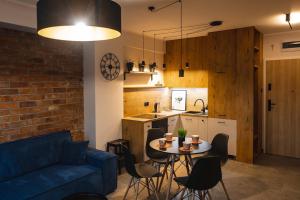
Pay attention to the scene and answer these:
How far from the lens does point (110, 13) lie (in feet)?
4.96

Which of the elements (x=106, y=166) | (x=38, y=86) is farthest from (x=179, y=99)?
(x=38, y=86)

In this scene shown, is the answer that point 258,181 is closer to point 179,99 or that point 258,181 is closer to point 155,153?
point 155,153

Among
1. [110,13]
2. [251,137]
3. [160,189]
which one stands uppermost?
[110,13]

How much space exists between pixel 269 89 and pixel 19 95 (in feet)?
15.5

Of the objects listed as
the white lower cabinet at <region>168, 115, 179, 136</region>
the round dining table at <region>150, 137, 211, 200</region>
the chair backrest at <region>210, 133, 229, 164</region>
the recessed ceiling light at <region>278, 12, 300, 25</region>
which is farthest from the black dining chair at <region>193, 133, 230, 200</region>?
the recessed ceiling light at <region>278, 12, 300, 25</region>

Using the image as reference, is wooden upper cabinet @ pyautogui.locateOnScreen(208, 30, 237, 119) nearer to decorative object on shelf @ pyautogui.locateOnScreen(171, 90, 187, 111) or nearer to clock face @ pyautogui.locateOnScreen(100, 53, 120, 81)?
decorative object on shelf @ pyautogui.locateOnScreen(171, 90, 187, 111)

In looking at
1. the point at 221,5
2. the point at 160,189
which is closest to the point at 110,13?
the point at 221,5

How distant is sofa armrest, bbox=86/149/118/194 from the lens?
347 cm

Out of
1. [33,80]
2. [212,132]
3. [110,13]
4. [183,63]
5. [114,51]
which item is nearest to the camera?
[110,13]

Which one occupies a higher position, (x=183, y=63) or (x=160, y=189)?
(x=183, y=63)

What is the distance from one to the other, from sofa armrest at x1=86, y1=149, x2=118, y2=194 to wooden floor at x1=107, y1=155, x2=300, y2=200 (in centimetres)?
12

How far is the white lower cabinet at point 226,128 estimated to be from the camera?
495 cm

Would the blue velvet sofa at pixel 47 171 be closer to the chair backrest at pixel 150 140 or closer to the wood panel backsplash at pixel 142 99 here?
the chair backrest at pixel 150 140

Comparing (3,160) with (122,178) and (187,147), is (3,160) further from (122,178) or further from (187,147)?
(187,147)
